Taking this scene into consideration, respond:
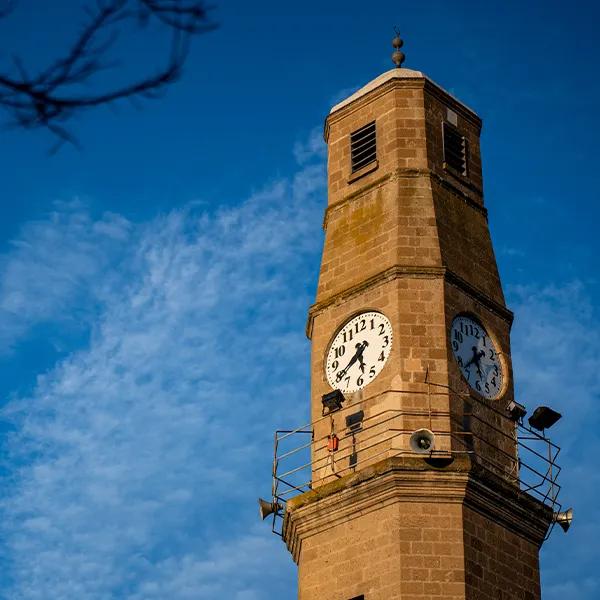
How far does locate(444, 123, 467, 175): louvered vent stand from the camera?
32656mm

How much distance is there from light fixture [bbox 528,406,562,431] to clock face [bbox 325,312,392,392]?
329 centimetres

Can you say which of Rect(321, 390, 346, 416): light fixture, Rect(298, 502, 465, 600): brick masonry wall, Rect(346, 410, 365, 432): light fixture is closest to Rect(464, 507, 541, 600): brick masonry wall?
Rect(298, 502, 465, 600): brick masonry wall

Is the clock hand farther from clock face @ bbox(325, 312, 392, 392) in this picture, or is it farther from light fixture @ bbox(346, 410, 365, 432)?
light fixture @ bbox(346, 410, 365, 432)

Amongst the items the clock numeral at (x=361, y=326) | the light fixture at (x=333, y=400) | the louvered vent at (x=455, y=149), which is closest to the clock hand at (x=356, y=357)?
the clock numeral at (x=361, y=326)

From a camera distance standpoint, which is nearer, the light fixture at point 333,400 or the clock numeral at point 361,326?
the light fixture at point 333,400

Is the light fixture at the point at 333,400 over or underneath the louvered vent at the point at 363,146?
underneath

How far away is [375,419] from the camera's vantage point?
91.9 ft

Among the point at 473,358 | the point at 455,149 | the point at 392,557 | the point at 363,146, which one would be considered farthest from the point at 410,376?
the point at 455,149

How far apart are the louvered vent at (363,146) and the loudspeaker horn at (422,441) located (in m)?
8.14

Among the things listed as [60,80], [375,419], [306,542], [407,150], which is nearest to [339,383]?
[375,419]

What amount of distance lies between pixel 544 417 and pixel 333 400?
4329 millimetres

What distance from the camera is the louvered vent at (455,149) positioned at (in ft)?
107

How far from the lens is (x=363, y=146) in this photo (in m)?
32.9

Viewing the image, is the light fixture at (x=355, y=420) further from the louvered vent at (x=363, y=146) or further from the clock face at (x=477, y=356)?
the louvered vent at (x=363, y=146)
